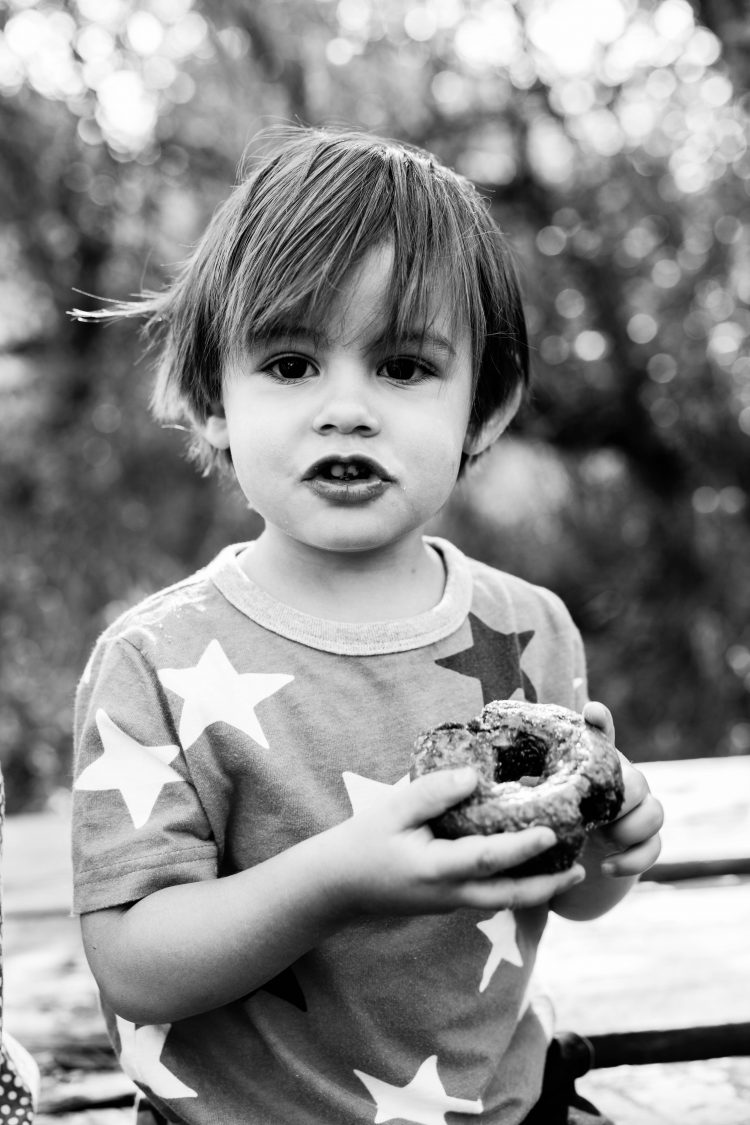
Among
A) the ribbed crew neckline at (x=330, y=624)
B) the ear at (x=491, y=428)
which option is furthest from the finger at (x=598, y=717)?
the ear at (x=491, y=428)

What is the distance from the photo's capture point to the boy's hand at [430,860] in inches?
29.2

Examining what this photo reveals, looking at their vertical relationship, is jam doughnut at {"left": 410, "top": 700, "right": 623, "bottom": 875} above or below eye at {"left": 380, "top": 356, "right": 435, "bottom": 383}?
below

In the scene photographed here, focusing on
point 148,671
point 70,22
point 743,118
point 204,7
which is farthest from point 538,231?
point 148,671

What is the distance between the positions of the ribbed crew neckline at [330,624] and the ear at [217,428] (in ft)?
0.41

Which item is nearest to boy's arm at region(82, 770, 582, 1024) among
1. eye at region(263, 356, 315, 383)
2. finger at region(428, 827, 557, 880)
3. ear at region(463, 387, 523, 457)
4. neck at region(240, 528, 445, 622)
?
finger at region(428, 827, 557, 880)

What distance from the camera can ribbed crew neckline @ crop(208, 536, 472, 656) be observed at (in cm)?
105

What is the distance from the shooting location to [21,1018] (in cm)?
122

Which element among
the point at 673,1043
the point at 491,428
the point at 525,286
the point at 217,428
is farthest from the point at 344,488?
the point at 525,286

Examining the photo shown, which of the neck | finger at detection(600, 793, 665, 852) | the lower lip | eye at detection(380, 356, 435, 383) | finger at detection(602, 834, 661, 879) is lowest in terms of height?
finger at detection(602, 834, 661, 879)

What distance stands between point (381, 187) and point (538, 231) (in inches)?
96.3

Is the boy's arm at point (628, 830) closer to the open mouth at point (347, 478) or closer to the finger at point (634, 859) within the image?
the finger at point (634, 859)

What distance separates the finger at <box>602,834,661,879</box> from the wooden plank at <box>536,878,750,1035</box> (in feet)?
0.90

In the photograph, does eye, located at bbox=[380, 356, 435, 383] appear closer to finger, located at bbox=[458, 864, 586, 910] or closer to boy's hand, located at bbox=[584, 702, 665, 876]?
boy's hand, located at bbox=[584, 702, 665, 876]

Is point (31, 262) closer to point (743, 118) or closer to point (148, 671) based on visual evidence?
point (743, 118)
